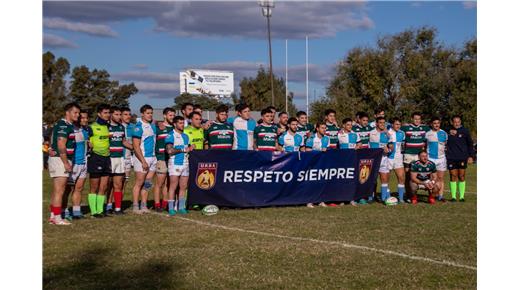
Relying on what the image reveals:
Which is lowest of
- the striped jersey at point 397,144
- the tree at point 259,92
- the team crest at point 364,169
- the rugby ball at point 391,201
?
the rugby ball at point 391,201

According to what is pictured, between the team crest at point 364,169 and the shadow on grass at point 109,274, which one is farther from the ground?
the team crest at point 364,169

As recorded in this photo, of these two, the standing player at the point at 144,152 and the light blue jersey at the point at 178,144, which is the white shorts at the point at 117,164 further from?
the light blue jersey at the point at 178,144

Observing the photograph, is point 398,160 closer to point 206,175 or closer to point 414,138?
point 414,138

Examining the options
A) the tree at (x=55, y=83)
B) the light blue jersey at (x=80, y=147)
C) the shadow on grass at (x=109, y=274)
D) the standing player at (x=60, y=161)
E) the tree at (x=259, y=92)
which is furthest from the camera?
the tree at (x=259, y=92)

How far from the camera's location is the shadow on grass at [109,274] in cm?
648

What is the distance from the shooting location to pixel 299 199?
13.8 meters

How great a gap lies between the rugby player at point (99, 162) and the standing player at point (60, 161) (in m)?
0.96

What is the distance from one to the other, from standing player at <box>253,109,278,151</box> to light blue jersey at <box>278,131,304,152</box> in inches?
8.7

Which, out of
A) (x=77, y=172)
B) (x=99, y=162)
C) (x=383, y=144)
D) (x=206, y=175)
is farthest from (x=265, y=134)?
(x=77, y=172)

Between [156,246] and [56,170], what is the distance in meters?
3.23

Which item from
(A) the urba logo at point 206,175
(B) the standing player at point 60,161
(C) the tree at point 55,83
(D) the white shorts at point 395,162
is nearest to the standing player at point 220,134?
(A) the urba logo at point 206,175

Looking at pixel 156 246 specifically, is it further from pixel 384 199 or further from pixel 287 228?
pixel 384 199

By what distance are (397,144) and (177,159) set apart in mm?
5748
